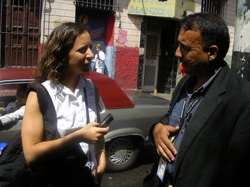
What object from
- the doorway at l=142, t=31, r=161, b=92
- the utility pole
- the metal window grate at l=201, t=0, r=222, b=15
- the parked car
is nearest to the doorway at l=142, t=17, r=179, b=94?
the doorway at l=142, t=31, r=161, b=92

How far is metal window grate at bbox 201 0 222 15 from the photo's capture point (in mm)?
13586

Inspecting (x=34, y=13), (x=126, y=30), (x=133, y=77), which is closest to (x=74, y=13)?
(x=34, y=13)

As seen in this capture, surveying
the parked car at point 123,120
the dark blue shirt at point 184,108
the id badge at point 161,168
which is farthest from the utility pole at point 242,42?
the parked car at point 123,120

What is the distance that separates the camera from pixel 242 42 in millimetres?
2676

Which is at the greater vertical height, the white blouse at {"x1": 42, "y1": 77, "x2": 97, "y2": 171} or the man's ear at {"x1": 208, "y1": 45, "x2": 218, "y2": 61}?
the man's ear at {"x1": 208, "y1": 45, "x2": 218, "y2": 61}

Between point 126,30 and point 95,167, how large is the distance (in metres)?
10.1

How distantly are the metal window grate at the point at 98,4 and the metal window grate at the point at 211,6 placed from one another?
3.93m

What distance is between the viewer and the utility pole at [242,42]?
2.56 metres

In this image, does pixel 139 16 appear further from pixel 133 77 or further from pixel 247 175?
pixel 247 175

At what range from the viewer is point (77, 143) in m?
2.00

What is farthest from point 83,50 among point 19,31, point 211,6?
point 211,6

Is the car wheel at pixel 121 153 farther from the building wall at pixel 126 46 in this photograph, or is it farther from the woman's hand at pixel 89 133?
the building wall at pixel 126 46

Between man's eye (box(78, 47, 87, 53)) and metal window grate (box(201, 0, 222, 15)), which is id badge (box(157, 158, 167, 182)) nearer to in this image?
man's eye (box(78, 47, 87, 53))

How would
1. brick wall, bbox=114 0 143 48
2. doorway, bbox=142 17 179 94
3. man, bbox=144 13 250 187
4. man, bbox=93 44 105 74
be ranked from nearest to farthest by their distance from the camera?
1. man, bbox=144 13 250 187
2. man, bbox=93 44 105 74
3. brick wall, bbox=114 0 143 48
4. doorway, bbox=142 17 179 94
